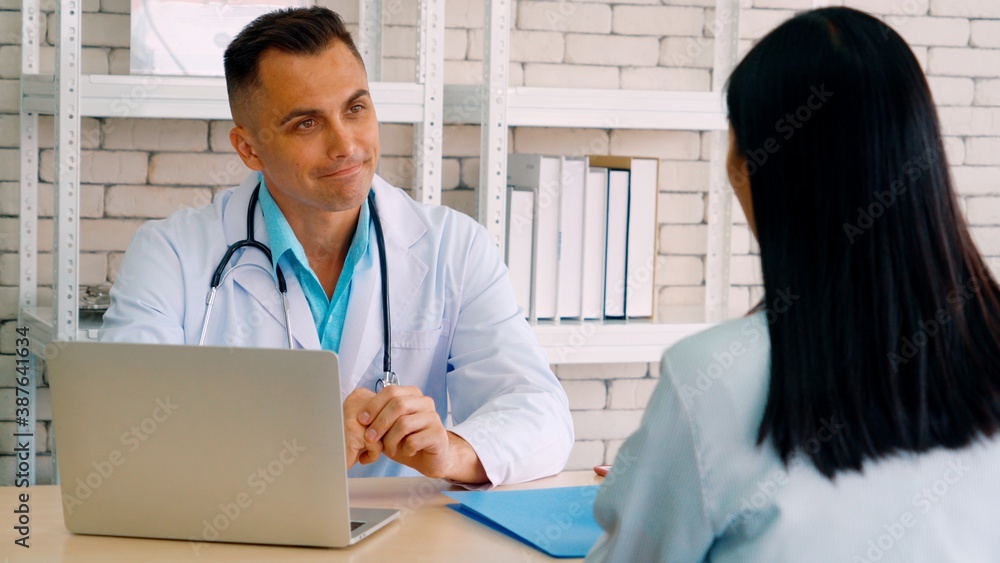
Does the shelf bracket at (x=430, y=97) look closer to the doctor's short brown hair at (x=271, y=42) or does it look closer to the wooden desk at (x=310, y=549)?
the doctor's short brown hair at (x=271, y=42)

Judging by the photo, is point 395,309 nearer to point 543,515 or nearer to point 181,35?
point 543,515

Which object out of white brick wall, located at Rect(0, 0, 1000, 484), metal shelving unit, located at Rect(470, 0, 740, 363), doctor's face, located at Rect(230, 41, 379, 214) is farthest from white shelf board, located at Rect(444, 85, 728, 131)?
doctor's face, located at Rect(230, 41, 379, 214)

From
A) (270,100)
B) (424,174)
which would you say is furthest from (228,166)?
(270,100)

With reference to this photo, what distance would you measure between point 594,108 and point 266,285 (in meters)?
0.92

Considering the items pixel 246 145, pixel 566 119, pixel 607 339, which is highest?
pixel 566 119

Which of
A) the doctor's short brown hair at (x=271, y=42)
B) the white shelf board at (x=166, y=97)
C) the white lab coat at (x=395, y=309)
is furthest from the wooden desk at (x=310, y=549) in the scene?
the white shelf board at (x=166, y=97)

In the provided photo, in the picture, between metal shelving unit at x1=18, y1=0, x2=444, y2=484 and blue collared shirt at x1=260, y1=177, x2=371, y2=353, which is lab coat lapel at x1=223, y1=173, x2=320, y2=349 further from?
metal shelving unit at x1=18, y1=0, x2=444, y2=484

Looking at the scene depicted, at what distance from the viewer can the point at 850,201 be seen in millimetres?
834

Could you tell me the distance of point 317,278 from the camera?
1.78 m

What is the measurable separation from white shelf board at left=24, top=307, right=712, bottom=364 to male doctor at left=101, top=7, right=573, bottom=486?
18.7 inches

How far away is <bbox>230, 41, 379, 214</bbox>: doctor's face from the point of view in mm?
1729

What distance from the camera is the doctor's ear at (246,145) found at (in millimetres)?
1826

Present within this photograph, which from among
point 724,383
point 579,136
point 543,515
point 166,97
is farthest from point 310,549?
point 579,136

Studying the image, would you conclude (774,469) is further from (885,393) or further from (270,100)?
(270,100)
